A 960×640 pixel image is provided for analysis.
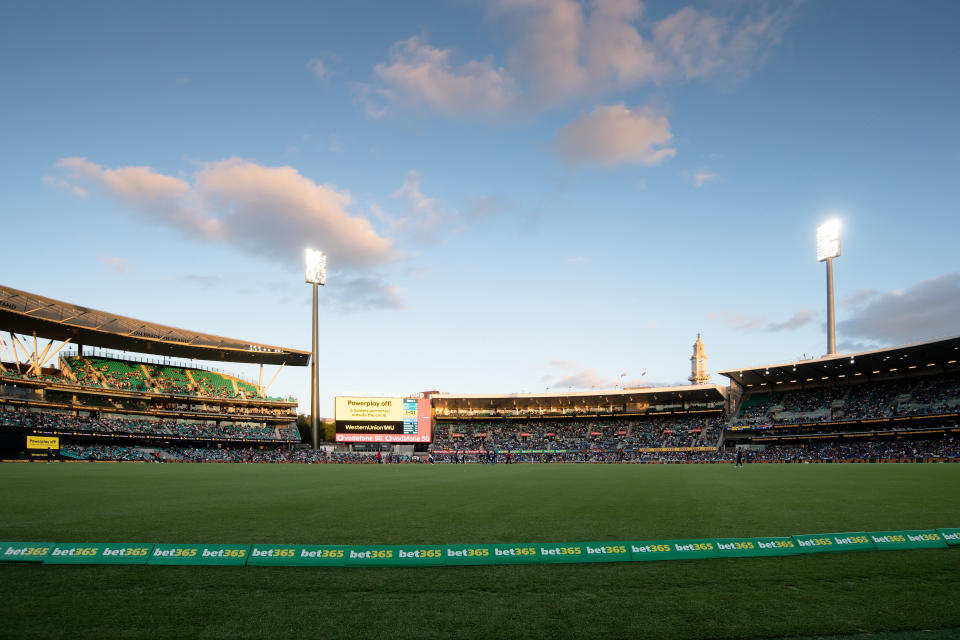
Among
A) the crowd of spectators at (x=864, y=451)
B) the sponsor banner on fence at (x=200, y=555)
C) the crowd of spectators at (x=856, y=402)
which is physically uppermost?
the sponsor banner on fence at (x=200, y=555)

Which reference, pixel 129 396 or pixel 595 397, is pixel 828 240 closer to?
pixel 595 397

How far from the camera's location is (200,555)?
7.64m

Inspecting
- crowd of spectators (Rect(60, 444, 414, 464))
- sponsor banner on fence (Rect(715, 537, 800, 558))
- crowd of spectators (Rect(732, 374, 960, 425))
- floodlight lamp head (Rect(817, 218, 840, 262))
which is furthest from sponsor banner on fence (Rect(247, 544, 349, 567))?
floodlight lamp head (Rect(817, 218, 840, 262))

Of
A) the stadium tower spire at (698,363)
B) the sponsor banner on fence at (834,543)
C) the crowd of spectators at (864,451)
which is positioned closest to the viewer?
the sponsor banner on fence at (834,543)

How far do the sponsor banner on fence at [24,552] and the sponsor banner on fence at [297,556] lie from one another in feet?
9.37

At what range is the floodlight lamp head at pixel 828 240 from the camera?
67.2 meters

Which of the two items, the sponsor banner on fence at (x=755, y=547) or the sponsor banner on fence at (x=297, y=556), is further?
the sponsor banner on fence at (x=755, y=547)

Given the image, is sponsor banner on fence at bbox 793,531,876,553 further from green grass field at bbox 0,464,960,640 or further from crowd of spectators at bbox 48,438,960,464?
crowd of spectators at bbox 48,438,960,464

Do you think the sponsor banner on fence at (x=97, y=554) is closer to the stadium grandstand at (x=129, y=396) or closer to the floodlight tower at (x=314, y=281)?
the stadium grandstand at (x=129, y=396)

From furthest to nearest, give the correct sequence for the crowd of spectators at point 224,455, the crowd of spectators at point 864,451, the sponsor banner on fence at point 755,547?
the crowd of spectators at point 224,455
the crowd of spectators at point 864,451
the sponsor banner on fence at point 755,547

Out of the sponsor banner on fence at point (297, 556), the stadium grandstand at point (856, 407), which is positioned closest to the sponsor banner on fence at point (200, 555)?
the sponsor banner on fence at point (297, 556)

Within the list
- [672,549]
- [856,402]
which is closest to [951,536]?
[672,549]

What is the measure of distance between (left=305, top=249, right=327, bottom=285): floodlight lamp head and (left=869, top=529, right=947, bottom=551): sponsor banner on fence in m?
76.8

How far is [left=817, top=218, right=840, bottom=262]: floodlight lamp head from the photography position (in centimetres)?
6719
